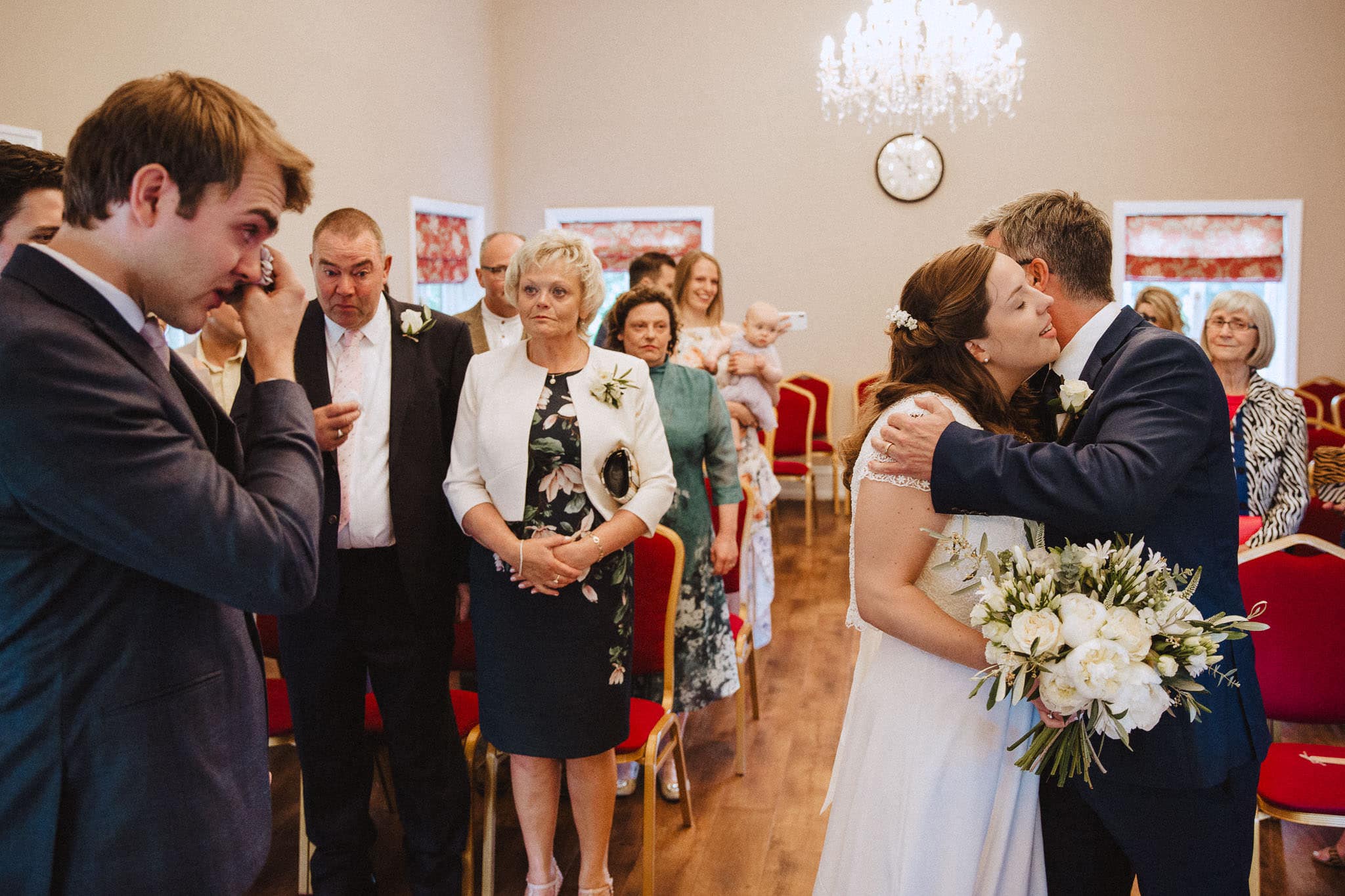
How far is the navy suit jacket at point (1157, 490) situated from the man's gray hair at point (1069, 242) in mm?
202

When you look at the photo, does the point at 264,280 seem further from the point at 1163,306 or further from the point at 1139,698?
the point at 1163,306

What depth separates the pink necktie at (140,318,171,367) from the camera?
1211 mm

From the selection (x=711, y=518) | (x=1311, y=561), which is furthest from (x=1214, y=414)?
(x=711, y=518)

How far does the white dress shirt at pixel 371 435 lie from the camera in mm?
2592

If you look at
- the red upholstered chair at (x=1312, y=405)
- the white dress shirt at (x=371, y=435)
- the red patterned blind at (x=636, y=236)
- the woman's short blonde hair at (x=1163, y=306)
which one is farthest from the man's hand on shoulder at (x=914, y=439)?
the red patterned blind at (x=636, y=236)

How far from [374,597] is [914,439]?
1.55 metres

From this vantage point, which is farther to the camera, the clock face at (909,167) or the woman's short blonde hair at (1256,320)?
the clock face at (909,167)

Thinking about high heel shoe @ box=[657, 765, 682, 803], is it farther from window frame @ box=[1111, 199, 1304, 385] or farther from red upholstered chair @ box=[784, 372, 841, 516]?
window frame @ box=[1111, 199, 1304, 385]

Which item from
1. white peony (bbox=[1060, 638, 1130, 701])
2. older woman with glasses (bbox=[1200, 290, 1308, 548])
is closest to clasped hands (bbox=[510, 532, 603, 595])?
white peony (bbox=[1060, 638, 1130, 701])

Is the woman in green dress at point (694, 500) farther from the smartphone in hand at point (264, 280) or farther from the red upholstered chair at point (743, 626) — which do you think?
the smartphone in hand at point (264, 280)

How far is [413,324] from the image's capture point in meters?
2.71

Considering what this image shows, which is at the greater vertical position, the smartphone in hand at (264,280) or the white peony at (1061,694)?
the smartphone in hand at (264,280)

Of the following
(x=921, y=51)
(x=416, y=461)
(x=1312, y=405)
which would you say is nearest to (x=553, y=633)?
(x=416, y=461)

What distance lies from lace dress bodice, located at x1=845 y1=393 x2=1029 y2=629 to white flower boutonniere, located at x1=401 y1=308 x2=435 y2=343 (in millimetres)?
1379
